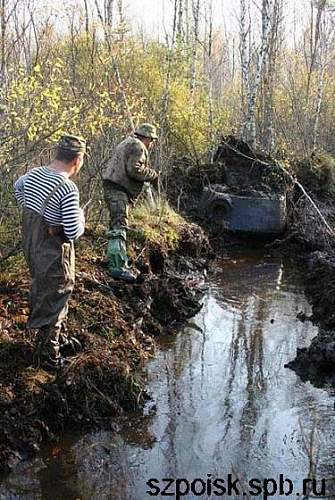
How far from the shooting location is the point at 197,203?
551 inches

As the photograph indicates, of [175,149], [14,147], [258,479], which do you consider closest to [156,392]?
[258,479]

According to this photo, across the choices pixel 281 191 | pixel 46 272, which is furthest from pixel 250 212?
pixel 46 272

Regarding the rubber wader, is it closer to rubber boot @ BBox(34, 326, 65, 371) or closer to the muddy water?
the muddy water

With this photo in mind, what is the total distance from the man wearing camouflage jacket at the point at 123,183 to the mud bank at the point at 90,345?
27 cm

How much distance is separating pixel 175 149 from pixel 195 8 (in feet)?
31.7

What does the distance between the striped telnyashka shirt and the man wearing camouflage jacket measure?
305 centimetres

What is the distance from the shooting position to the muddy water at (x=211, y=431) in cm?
470

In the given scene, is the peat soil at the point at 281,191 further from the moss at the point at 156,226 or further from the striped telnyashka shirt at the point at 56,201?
the striped telnyashka shirt at the point at 56,201

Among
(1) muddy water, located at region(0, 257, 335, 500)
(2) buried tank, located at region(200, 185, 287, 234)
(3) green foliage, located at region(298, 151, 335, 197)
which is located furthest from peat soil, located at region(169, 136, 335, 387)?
(1) muddy water, located at region(0, 257, 335, 500)

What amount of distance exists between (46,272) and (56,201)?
678 millimetres

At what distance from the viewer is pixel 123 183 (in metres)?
8.40

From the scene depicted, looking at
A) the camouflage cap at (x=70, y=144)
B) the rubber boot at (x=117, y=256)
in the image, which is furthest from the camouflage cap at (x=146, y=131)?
the camouflage cap at (x=70, y=144)

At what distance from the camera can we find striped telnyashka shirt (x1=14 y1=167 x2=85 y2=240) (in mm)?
5145

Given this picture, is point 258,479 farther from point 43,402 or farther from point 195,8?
point 195,8
